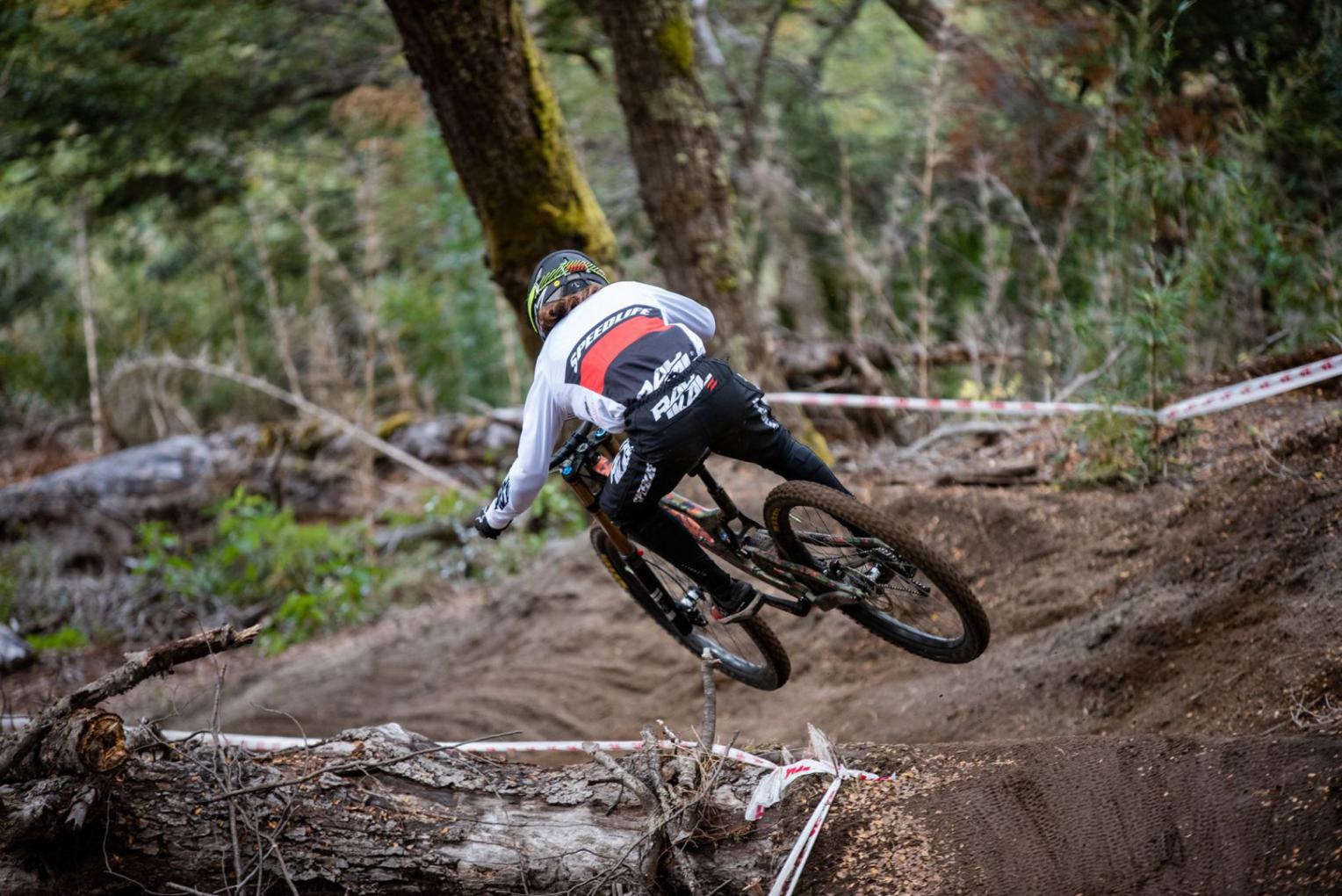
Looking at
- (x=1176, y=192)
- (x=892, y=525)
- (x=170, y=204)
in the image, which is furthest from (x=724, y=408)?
(x=170, y=204)

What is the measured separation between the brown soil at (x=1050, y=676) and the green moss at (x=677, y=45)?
11.0 ft

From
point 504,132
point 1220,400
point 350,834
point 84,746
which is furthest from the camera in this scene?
point 504,132

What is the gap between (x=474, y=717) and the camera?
7.08m

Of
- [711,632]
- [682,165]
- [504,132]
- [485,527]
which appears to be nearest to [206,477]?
[682,165]

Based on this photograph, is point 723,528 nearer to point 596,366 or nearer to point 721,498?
point 721,498

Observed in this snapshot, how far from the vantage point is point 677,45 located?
8156 mm

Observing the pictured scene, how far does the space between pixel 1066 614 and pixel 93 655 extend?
28.4 feet

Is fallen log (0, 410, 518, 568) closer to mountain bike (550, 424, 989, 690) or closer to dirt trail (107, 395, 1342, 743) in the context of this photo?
dirt trail (107, 395, 1342, 743)

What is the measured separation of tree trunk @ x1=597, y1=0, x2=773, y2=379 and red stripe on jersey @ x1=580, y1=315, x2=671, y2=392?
13.5 ft

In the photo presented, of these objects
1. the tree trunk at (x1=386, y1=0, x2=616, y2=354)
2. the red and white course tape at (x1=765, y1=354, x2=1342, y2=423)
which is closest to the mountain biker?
the tree trunk at (x1=386, y1=0, x2=616, y2=354)

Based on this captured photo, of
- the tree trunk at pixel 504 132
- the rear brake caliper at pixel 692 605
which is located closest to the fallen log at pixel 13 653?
the tree trunk at pixel 504 132

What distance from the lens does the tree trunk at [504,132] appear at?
6383 millimetres

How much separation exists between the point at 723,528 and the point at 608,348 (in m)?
1.05

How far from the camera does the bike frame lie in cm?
450
